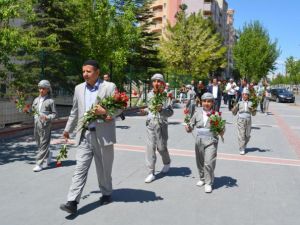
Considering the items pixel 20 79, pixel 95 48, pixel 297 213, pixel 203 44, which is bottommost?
pixel 297 213

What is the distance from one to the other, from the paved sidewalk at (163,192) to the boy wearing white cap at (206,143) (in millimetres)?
279

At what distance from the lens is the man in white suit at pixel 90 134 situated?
16.6 feet

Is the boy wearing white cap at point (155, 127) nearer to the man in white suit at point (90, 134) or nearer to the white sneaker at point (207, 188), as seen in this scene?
the white sneaker at point (207, 188)

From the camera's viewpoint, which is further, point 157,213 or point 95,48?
point 95,48

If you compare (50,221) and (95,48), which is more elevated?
(95,48)

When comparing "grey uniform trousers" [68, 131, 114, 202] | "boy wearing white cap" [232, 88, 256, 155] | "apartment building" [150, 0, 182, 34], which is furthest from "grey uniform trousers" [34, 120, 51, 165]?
"apartment building" [150, 0, 182, 34]

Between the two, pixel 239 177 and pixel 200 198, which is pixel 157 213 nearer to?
pixel 200 198

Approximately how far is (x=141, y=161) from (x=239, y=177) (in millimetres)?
2113

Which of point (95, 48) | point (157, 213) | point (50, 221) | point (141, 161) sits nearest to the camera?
point (50, 221)

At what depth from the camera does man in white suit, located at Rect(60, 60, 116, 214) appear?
5066mm

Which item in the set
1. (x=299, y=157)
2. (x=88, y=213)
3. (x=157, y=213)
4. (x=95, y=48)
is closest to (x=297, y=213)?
(x=157, y=213)

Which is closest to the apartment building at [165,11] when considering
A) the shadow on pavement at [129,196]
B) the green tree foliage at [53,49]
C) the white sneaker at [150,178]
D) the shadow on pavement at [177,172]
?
the green tree foliage at [53,49]

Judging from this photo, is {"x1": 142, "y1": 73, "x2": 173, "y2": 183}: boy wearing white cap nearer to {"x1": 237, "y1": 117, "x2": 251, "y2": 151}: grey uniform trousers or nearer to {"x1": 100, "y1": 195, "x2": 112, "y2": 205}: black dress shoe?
{"x1": 100, "y1": 195, "x2": 112, "y2": 205}: black dress shoe

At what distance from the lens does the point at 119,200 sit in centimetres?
569
